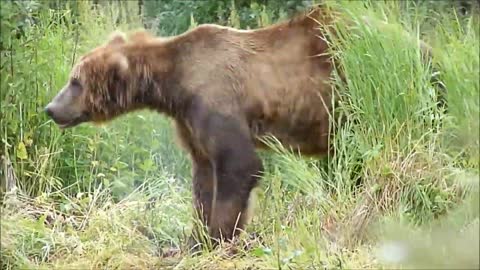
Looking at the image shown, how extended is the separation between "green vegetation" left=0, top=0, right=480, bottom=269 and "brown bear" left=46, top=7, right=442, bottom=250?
16 cm

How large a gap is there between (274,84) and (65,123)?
4.21ft

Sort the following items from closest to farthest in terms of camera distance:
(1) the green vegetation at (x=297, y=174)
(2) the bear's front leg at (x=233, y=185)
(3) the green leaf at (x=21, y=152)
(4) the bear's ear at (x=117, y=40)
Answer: (1) the green vegetation at (x=297, y=174), (2) the bear's front leg at (x=233, y=185), (4) the bear's ear at (x=117, y=40), (3) the green leaf at (x=21, y=152)

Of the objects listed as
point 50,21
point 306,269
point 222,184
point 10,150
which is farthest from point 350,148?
point 50,21

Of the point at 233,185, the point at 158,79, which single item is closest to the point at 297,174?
the point at 233,185

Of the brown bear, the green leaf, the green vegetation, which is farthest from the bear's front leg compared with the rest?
the green leaf

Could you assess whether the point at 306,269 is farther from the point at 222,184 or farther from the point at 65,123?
the point at 65,123

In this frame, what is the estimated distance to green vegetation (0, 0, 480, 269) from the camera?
4977mm

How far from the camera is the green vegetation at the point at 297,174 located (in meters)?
4.98

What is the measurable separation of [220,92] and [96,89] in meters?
0.79

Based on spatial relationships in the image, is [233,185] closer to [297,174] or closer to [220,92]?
[297,174]

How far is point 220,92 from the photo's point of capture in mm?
5938

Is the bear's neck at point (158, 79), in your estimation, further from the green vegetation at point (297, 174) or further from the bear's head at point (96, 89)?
the green vegetation at point (297, 174)

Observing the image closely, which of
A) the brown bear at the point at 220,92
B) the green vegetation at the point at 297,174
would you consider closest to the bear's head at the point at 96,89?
the brown bear at the point at 220,92

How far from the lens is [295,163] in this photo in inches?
234
